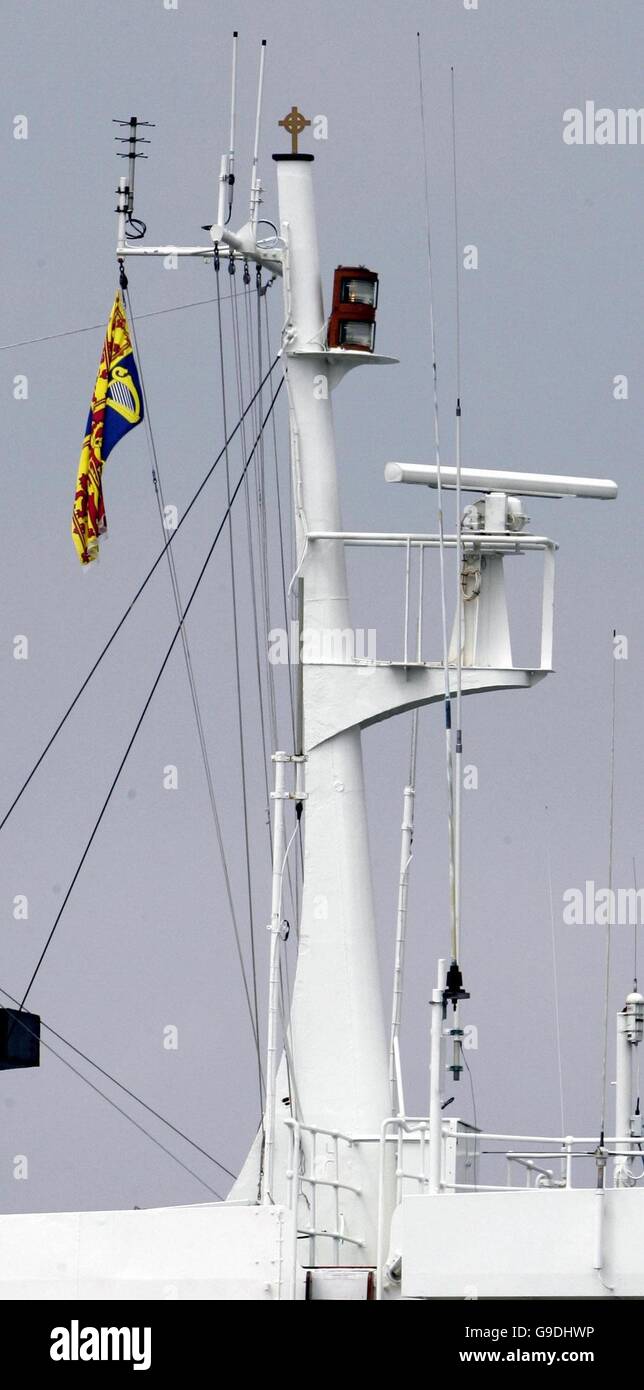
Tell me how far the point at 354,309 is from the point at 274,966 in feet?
24.8

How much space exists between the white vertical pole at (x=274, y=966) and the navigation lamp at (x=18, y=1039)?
8.83 ft

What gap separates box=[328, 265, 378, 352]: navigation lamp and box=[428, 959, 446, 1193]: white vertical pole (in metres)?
8.15

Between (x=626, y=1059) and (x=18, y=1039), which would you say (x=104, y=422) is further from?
(x=626, y=1059)

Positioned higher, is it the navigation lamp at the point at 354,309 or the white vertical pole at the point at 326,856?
the navigation lamp at the point at 354,309

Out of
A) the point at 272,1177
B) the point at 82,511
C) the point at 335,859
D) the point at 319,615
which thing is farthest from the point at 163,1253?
the point at 82,511

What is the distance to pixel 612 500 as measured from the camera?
29.8 metres

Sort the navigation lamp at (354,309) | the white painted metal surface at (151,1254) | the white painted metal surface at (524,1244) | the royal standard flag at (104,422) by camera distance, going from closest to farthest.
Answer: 1. the white painted metal surface at (524,1244)
2. the white painted metal surface at (151,1254)
3. the navigation lamp at (354,309)
4. the royal standard flag at (104,422)

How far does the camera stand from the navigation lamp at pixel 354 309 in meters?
29.3

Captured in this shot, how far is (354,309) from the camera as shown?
96.9ft

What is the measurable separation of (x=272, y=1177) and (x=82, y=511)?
342 inches

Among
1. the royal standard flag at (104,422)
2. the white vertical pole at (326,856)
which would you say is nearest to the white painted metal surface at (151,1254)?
the white vertical pole at (326,856)

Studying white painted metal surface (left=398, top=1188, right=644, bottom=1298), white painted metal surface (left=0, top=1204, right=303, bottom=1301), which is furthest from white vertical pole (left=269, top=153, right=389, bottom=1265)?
white painted metal surface (left=398, top=1188, right=644, bottom=1298)

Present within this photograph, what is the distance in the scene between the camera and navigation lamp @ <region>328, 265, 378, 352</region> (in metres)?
29.3

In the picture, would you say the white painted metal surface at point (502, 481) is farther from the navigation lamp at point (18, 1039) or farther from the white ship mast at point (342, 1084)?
the navigation lamp at point (18, 1039)
